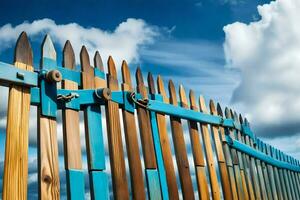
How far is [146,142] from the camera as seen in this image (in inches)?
116

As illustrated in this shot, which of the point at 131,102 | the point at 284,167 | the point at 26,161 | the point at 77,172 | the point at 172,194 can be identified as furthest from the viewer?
the point at 284,167

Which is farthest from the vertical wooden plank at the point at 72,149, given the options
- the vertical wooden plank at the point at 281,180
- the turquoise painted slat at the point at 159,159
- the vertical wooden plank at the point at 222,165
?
the vertical wooden plank at the point at 281,180

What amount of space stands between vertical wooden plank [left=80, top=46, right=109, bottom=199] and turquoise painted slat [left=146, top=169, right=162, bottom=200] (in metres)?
0.50

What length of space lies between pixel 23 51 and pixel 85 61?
480 mm

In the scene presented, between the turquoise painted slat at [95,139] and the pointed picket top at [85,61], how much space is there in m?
0.28

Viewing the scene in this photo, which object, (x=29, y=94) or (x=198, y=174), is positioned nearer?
(x=29, y=94)

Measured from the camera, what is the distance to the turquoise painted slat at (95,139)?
7.93ft

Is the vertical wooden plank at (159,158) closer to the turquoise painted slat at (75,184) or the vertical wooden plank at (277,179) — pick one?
the turquoise painted slat at (75,184)

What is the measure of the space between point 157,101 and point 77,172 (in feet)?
3.65

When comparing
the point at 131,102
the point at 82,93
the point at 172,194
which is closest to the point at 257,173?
the point at 172,194

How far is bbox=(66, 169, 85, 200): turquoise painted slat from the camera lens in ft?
7.34

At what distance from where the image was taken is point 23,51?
2264 mm

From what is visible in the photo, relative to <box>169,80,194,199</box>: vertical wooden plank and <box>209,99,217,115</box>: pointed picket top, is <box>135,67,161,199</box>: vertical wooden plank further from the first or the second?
<box>209,99,217,115</box>: pointed picket top

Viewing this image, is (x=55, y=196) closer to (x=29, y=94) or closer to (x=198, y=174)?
(x=29, y=94)
